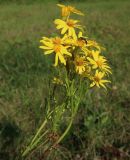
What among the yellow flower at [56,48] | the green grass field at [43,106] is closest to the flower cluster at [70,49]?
the yellow flower at [56,48]

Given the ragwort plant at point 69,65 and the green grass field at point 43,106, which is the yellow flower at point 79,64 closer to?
the ragwort plant at point 69,65

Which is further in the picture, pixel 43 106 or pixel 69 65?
pixel 43 106

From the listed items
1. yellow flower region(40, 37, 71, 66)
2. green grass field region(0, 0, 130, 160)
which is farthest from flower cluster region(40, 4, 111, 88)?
green grass field region(0, 0, 130, 160)

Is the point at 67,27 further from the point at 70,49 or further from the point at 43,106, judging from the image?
the point at 43,106

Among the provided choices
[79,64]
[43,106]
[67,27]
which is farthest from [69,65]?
[43,106]

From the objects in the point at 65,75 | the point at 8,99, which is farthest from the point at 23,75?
the point at 65,75

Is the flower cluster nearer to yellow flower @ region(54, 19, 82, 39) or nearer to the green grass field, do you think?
yellow flower @ region(54, 19, 82, 39)

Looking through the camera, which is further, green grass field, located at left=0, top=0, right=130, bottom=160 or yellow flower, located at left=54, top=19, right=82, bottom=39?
green grass field, located at left=0, top=0, right=130, bottom=160

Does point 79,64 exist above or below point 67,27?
below

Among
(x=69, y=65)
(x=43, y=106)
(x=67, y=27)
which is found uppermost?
(x=67, y=27)
